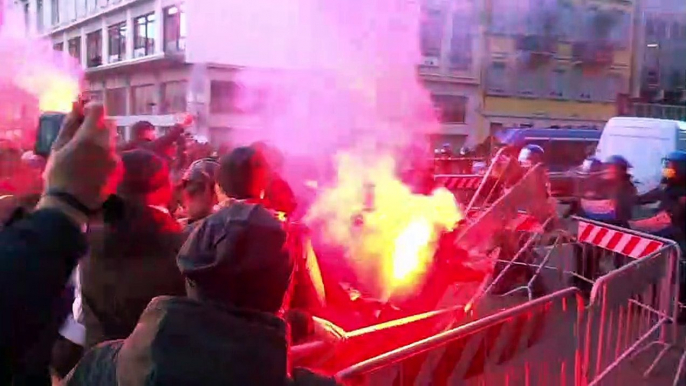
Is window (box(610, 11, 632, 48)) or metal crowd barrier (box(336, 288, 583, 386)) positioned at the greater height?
window (box(610, 11, 632, 48))

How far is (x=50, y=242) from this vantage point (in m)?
1.47

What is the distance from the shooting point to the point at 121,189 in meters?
3.11

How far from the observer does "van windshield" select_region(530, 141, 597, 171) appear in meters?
19.3

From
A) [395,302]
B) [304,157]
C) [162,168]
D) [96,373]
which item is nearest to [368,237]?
[395,302]

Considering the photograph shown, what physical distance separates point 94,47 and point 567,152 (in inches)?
619

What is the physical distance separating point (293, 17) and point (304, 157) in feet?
6.52

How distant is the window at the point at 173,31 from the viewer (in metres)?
14.0

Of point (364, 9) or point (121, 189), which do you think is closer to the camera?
point (121, 189)

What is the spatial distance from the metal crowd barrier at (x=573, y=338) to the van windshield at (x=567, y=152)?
39.2ft

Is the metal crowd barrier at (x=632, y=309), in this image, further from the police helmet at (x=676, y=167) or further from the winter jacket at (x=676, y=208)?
the police helmet at (x=676, y=167)

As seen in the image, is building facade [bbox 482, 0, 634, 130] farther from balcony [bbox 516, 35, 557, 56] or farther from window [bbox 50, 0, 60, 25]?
window [bbox 50, 0, 60, 25]

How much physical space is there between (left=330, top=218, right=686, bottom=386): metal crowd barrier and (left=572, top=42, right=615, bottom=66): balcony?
346 centimetres

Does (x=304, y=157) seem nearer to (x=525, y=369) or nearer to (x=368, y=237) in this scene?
(x=368, y=237)

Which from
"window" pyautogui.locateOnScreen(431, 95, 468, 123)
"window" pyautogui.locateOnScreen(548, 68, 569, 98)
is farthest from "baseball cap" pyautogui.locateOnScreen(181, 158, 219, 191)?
"window" pyautogui.locateOnScreen(431, 95, 468, 123)
